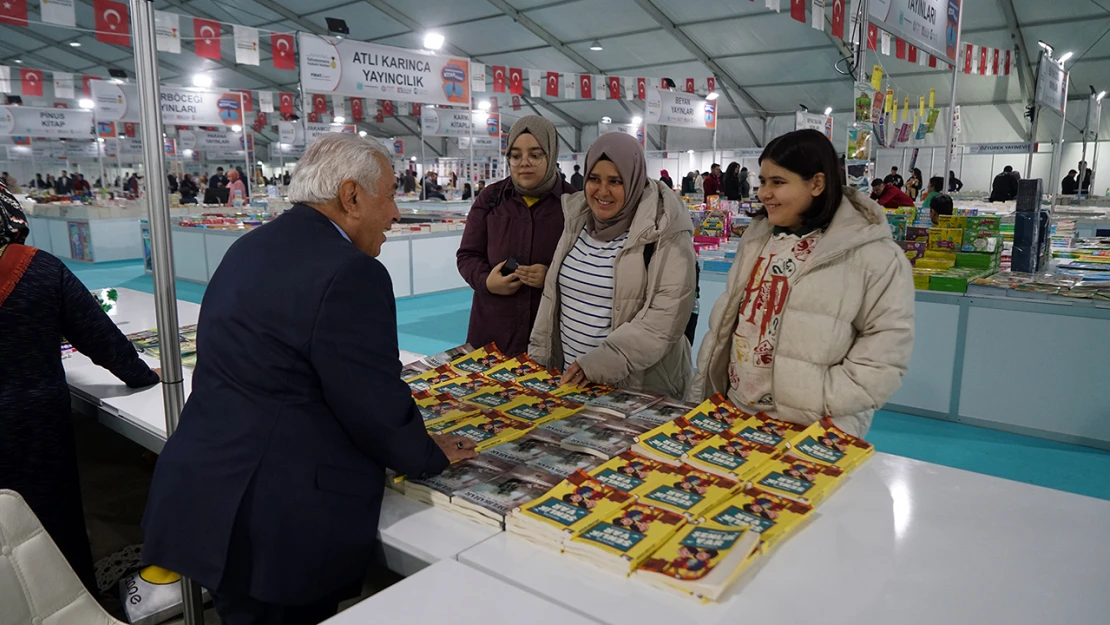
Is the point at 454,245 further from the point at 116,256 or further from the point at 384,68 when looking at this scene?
the point at 116,256

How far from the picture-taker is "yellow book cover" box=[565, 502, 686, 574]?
49.5 inches

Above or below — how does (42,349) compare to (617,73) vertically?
below

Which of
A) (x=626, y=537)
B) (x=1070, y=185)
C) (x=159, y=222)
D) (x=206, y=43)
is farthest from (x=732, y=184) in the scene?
(x=1070, y=185)

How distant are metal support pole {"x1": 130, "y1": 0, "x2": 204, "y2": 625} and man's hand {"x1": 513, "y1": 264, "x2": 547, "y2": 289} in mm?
1176

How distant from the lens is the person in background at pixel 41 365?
6.49ft

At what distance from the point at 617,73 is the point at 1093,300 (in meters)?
16.6

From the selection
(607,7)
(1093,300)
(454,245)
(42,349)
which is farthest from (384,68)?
(607,7)

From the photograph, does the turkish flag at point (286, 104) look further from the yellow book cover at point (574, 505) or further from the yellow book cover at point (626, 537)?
the yellow book cover at point (626, 537)

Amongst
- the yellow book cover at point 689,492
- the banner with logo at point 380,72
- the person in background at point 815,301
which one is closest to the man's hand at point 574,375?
the person in background at point 815,301

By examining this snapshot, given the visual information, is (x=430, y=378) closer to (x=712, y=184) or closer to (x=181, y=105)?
(x=712, y=184)

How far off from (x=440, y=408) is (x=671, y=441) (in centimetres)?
69

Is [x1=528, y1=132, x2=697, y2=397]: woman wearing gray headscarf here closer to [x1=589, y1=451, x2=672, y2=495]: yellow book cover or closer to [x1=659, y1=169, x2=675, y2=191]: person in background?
[x1=659, y1=169, x2=675, y2=191]: person in background

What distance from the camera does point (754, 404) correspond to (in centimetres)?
206

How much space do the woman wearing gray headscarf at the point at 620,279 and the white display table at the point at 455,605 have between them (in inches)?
42.9
